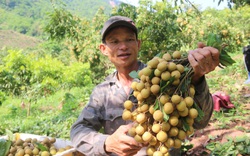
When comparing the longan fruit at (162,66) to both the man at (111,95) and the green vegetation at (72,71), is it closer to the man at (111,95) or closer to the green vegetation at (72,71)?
the man at (111,95)

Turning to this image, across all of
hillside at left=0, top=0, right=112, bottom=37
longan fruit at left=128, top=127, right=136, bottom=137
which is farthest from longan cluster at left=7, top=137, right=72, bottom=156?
hillside at left=0, top=0, right=112, bottom=37

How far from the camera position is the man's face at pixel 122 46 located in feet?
6.68

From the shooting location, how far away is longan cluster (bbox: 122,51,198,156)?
128 centimetres

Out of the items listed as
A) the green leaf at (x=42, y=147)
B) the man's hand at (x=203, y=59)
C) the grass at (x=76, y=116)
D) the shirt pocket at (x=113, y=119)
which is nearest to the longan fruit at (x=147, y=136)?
the man's hand at (x=203, y=59)

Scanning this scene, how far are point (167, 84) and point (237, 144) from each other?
1930mm

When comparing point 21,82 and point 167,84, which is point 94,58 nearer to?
point 21,82

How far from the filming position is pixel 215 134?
137 inches

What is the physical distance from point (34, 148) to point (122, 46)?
4.60 ft

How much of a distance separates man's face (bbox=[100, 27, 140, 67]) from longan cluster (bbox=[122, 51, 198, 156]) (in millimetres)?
666

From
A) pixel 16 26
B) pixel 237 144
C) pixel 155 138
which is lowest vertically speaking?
pixel 237 144

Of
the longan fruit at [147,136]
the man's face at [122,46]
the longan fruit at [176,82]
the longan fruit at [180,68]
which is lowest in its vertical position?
the longan fruit at [147,136]

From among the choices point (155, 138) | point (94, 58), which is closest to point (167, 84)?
point (155, 138)

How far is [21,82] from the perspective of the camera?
8.09 m

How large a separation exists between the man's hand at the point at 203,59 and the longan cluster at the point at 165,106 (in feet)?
0.17
